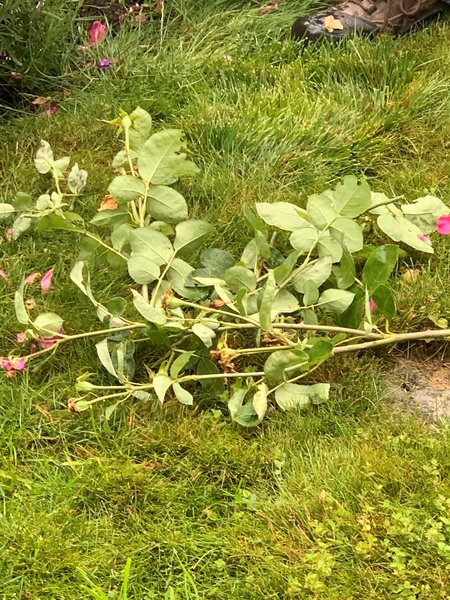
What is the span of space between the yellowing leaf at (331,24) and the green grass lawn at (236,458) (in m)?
0.60

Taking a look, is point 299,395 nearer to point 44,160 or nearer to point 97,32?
point 44,160

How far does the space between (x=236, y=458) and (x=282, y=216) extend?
0.62 meters

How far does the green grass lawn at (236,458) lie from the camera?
1.46 metres

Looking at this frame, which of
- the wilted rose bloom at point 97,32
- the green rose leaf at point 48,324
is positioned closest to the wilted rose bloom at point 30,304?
the green rose leaf at point 48,324

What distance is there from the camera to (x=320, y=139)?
246 cm

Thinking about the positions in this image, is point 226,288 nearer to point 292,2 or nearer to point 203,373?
point 203,373

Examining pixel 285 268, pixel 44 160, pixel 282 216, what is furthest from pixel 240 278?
pixel 44 160

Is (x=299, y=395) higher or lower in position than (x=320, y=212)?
lower

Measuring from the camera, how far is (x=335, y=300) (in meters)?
1.76

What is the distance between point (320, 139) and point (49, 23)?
1163 millimetres

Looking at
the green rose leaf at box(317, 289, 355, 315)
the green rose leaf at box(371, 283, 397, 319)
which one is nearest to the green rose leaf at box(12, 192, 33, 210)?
the green rose leaf at box(317, 289, 355, 315)

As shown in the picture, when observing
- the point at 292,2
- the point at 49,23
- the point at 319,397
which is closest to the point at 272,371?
the point at 319,397

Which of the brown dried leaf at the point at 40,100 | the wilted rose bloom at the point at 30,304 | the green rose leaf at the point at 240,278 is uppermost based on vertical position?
the green rose leaf at the point at 240,278

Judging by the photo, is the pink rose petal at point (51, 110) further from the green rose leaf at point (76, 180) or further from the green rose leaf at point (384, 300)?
the green rose leaf at point (384, 300)
